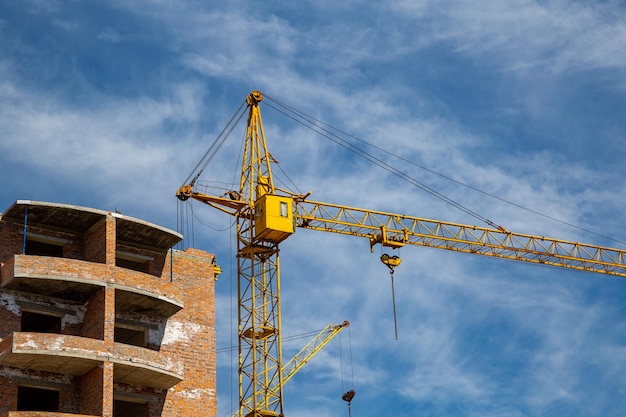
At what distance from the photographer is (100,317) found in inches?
2825

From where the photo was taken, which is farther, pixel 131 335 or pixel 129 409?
pixel 131 335

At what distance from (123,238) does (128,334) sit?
640 cm

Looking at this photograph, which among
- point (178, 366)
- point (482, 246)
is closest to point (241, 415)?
point (178, 366)

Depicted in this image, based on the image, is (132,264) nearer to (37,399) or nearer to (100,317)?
(100,317)

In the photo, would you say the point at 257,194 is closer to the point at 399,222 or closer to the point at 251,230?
the point at 251,230

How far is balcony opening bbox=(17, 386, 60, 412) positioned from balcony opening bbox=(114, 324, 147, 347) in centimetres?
579

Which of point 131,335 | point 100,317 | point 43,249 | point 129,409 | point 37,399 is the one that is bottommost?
point 129,409

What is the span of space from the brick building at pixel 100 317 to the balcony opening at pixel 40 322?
8cm

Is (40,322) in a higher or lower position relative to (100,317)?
higher

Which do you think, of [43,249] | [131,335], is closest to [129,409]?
[131,335]

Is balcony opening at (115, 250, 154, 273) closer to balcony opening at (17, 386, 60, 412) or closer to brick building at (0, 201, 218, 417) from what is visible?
brick building at (0, 201, 218, 417)

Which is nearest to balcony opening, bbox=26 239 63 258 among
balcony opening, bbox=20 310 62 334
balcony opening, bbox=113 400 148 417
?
balcony opening, bbox=20 310 62 334

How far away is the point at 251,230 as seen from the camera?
100438 mm

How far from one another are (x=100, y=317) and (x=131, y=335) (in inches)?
269
